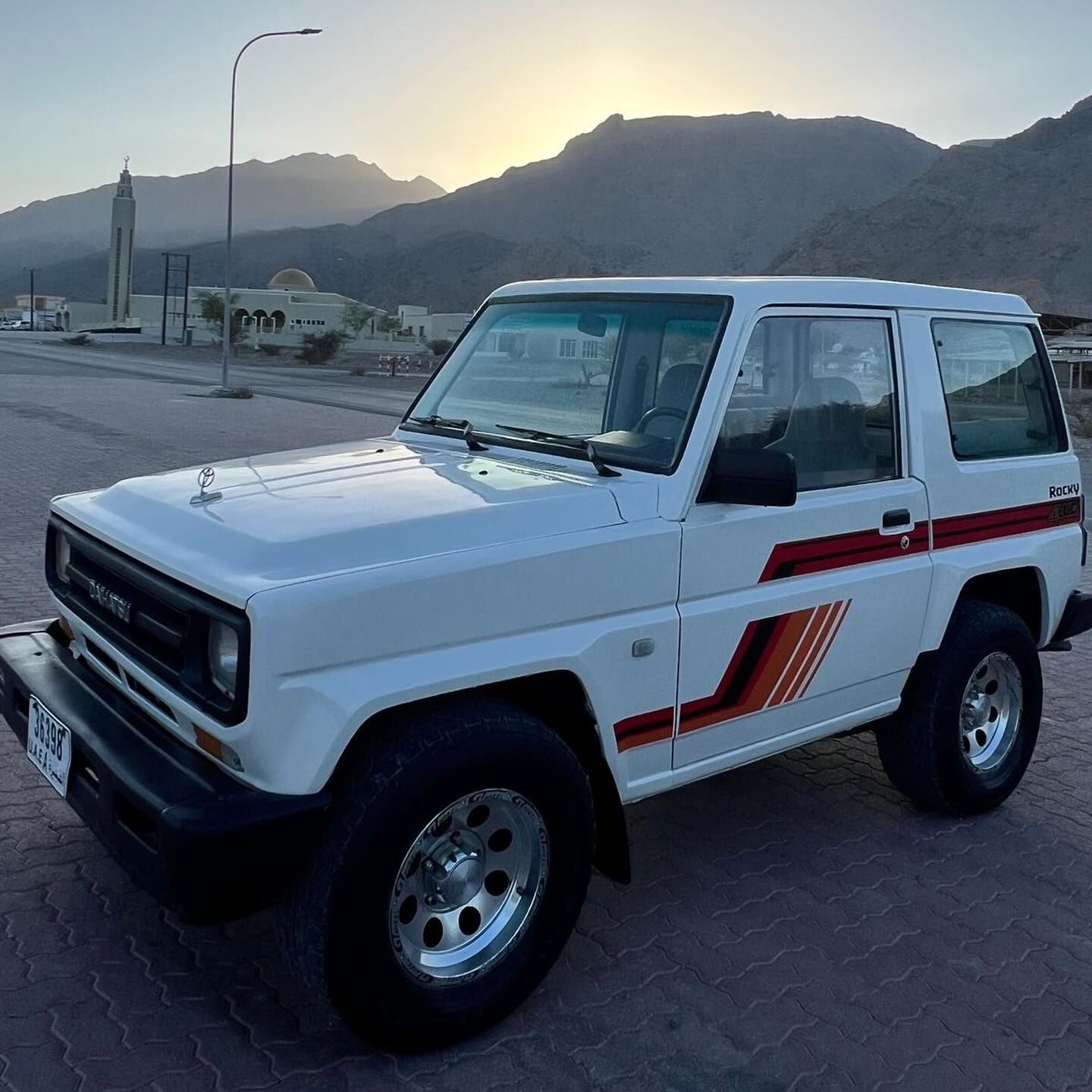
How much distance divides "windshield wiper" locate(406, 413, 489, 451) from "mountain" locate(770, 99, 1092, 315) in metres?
98.9

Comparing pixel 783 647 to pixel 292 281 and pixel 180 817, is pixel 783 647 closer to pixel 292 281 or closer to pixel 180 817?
pixel 180 817

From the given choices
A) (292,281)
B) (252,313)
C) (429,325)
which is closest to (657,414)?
(252,313)

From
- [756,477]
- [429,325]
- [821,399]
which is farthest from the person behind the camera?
[429,325]

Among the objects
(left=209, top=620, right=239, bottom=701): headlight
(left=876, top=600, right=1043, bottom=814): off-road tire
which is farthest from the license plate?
(left=876, top=600, right=1043, bottom=814): off-road tire

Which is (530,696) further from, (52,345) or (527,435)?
(52,345)

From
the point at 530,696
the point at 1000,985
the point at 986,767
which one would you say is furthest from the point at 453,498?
the point at 986,767

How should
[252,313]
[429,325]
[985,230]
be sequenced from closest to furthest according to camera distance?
1. [252,313]
2. [429,325]
3. [985,230]

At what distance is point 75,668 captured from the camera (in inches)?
138

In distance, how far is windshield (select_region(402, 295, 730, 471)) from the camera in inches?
140

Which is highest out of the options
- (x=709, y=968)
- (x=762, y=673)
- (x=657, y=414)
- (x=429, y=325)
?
(x=429, y=325)

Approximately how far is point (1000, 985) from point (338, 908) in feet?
6.84

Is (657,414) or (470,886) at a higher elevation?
(657,414)

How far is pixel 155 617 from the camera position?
2.96 metres

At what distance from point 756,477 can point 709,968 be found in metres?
1.50
